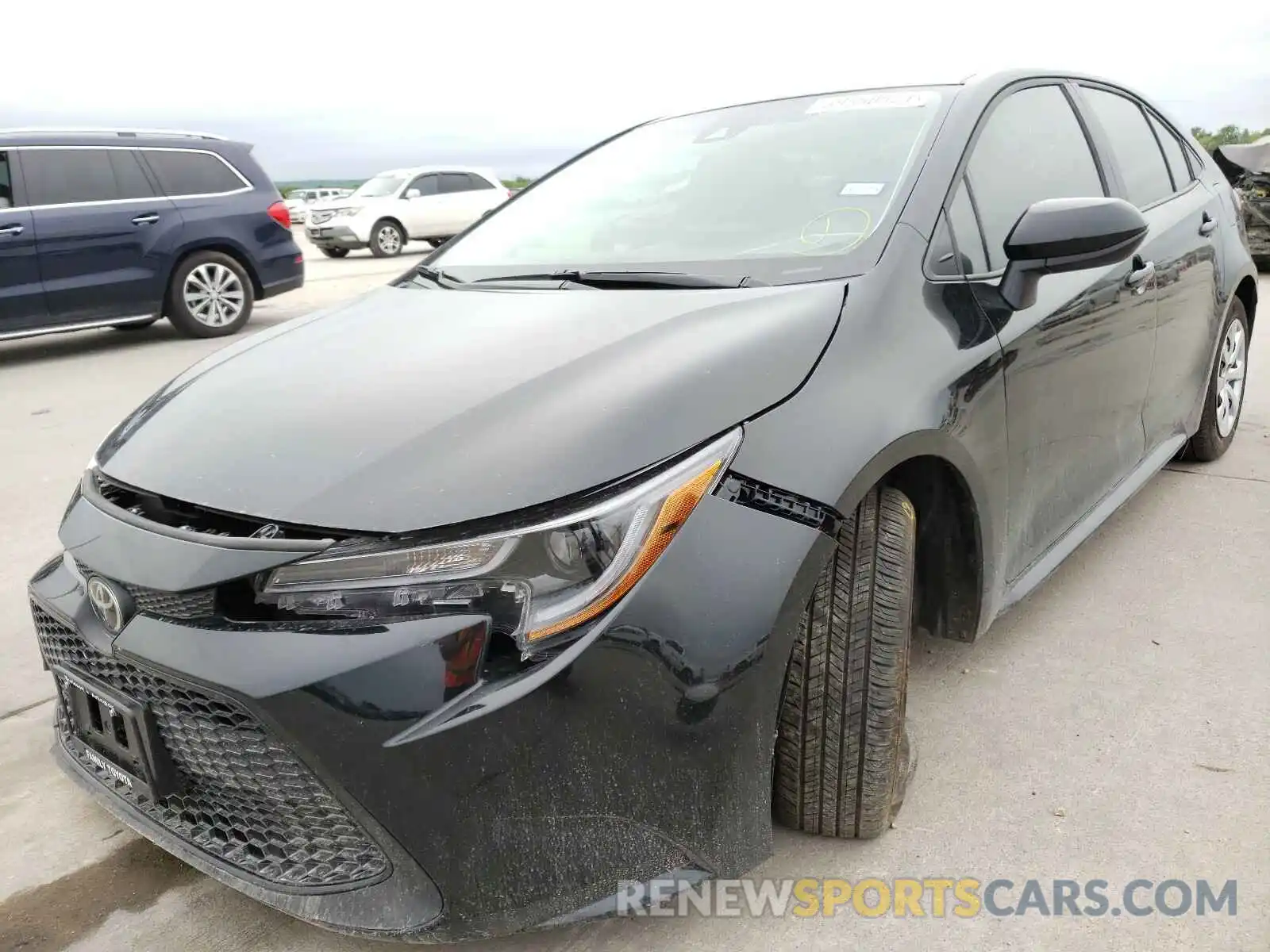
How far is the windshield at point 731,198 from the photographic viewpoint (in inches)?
86.5

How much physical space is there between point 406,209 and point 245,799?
1674 centimetres

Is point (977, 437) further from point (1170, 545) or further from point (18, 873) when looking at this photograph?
point (18, 873)

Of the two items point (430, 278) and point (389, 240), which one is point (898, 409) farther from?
point (389, 240)

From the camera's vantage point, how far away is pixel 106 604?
63.9 inches

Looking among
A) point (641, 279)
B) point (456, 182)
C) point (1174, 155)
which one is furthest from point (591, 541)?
point (456, 182)

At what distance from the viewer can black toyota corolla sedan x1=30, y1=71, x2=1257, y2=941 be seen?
4.68 feet

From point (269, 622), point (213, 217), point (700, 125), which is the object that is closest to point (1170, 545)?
point (700, 125)

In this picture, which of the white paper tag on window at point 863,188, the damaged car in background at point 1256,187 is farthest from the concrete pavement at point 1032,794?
the damaged car in background at point 1256,187

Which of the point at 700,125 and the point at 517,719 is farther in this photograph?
the point at 700,125

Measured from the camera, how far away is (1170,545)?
3350mm

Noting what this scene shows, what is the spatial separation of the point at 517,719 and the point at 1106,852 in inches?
47.7

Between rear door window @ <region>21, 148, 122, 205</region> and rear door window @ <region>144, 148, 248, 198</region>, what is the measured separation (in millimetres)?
352

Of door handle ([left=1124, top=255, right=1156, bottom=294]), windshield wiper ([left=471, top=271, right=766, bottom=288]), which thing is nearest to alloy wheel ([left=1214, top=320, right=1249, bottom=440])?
door handle ([left=1124, top=255, right=1156, bottom=294])

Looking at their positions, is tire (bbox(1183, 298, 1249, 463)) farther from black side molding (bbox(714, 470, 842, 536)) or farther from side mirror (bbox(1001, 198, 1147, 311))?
black side molding (bbox(714, 470, 842, 536))
